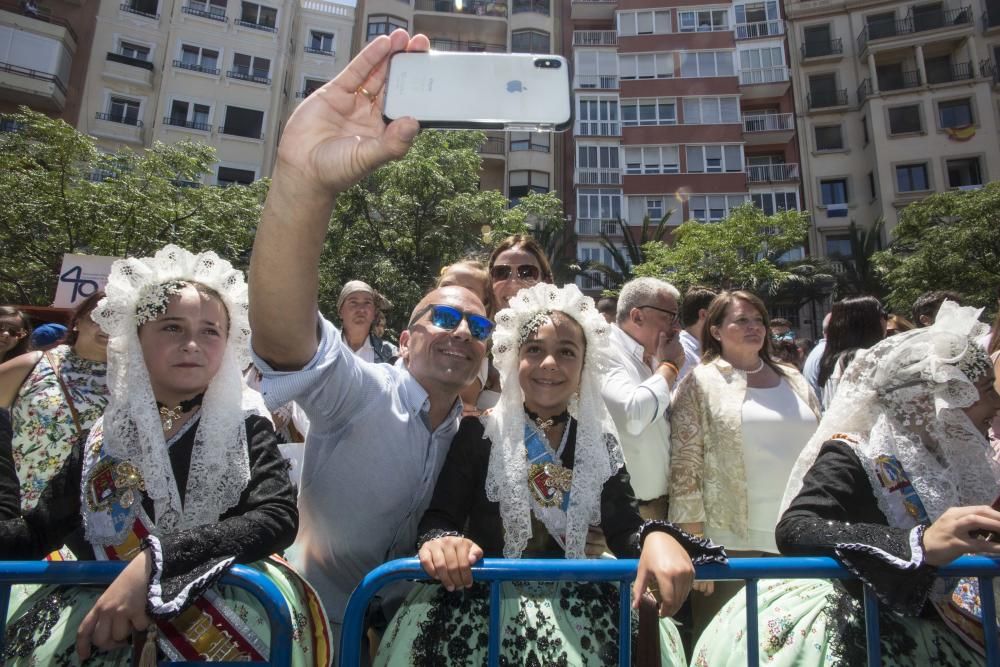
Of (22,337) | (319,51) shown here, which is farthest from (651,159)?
(22,337)

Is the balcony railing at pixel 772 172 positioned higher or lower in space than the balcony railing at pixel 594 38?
lower

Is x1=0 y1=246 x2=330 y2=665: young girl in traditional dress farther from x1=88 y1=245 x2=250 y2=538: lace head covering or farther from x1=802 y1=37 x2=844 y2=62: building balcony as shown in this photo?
x1=802 y1=37 x2=844 y2=62: building balcony

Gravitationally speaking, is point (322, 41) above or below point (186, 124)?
above

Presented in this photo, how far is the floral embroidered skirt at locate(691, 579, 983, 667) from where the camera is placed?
1623 mm

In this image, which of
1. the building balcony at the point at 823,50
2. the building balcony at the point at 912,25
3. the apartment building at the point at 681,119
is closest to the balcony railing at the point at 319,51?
the apartment building at the point at 681,119

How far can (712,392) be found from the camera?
318 centimetres

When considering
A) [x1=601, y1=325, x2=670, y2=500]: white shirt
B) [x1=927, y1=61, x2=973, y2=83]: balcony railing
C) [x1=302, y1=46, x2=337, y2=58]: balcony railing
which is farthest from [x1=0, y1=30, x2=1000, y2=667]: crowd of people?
[x1=927, y1=61, x2=973, y2=83]: balcony railing

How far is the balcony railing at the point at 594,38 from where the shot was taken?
31750 mm

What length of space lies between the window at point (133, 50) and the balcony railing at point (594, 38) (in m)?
21.0

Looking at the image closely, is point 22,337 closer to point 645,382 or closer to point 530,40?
point 645,382

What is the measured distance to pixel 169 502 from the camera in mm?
1708

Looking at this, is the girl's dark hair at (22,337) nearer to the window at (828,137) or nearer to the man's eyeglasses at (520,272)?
the man's eyeglasses at (520,272)

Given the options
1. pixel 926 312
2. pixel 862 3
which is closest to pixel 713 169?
pixel 862 3

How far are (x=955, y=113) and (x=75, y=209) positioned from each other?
35063 mm
